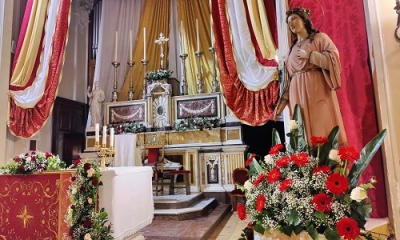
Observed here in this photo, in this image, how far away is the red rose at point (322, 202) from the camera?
130 cm

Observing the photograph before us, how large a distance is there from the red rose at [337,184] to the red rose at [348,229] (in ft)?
0.43

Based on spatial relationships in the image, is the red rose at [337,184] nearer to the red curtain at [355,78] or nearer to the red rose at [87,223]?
the red curtain at [355,78]

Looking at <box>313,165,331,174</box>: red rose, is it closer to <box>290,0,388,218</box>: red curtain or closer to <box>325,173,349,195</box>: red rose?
<box>325,173,349,195</box>: red rose

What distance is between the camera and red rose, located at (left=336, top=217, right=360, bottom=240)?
1161 mm

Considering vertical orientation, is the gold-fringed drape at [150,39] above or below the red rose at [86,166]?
above

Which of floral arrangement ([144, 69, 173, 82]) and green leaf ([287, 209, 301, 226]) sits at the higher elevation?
floral arrangement ([144, 69, 173, 82])

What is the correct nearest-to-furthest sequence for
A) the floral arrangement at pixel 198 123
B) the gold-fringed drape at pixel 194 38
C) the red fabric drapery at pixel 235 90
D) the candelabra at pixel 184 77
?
the red fabric drapery at pixel 235 90, the floral arrangement at pixel 198 123, the candelabra at pixel 184 77, the gold-fringed drape at pixel 194 38

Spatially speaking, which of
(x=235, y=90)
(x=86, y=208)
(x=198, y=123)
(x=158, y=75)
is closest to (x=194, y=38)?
(x=158, y=75)

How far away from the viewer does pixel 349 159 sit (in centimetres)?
134

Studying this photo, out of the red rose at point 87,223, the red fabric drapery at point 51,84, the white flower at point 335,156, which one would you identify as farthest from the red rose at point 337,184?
the red fabric drapery at point 51,84

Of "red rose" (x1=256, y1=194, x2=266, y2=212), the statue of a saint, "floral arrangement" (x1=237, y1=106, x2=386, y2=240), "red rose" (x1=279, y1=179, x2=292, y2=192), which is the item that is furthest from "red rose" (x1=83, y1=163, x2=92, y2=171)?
the statue of a saint

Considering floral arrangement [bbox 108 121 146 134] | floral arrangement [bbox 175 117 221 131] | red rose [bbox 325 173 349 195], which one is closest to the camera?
red rose [bbox 325 173 349 195]

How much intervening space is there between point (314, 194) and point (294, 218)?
17 cm

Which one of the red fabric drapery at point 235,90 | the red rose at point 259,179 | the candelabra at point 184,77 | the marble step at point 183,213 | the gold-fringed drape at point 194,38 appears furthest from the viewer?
the gold-fringed drape at point 194,38
